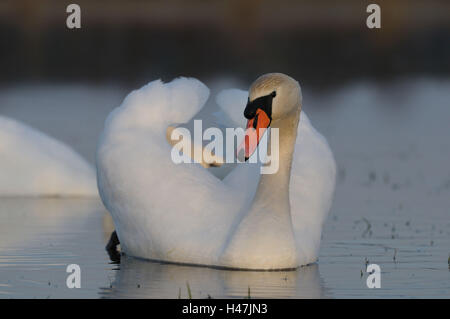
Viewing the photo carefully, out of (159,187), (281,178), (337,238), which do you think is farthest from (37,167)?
(281,178)

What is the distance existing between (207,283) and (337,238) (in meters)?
2.32

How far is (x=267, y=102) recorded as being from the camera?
33.6ft

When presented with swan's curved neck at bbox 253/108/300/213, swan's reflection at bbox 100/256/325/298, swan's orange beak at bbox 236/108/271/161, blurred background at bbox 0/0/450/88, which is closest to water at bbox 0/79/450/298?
swan's reflection at bbox 100/256/325/298

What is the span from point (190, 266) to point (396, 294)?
65.2 inches

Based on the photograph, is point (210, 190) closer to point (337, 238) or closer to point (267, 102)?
point (267, 102)

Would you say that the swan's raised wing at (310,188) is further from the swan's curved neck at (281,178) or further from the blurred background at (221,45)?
the blurred background at (221,45)

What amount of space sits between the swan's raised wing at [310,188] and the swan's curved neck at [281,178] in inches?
15.2

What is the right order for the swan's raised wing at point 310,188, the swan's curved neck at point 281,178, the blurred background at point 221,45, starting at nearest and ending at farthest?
the swan's curved neck at point 281,178, the swan's raised wing at point 310,188, the blurred background at point 221,45

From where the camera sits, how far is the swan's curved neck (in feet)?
34.7

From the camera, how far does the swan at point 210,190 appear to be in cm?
1045

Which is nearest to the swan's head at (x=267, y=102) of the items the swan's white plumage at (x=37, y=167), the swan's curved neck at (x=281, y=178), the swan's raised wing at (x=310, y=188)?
the swan's curved neck at (x=281, y=178)
